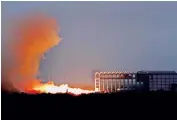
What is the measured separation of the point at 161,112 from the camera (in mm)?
23656

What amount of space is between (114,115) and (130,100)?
19.6ft

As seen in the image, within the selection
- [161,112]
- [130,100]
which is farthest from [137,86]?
[161,112]

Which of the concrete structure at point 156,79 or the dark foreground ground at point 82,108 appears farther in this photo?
the concrete structure at point 156,79

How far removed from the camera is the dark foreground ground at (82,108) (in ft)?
72.4

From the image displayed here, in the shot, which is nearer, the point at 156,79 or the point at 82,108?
the point at 82,108

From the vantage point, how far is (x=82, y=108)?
24.8 metres

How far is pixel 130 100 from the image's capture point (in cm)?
2834

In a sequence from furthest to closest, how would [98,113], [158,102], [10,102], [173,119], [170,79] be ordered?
[170,79] → [158,102] → [10,102] → [98,113] → [173,119]

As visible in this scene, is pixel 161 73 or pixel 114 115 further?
pixel 161 73

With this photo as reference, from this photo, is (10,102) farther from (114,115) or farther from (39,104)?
(114,115)

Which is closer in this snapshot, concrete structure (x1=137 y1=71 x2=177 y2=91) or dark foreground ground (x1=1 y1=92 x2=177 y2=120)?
dark foreground ground (x1=1 y1=92 x2=177 y2=120)

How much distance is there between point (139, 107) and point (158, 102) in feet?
9.49

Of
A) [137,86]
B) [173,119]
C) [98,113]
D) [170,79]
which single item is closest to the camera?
[173,119]

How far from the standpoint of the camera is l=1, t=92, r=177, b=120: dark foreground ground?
22078 mm
